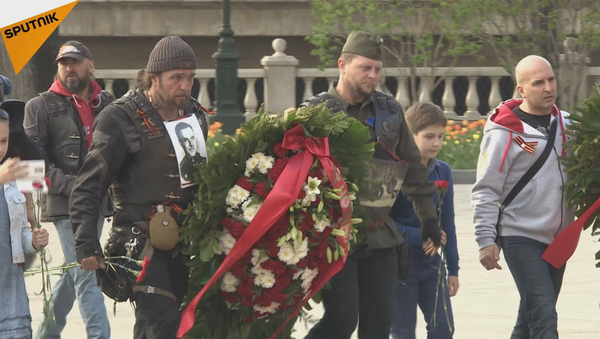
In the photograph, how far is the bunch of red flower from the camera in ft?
19.4

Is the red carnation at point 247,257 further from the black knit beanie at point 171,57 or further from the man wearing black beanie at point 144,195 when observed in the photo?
the black knit beanie at point 171,57

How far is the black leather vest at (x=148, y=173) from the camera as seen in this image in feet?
19.6

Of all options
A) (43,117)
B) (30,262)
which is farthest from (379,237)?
(43,117)

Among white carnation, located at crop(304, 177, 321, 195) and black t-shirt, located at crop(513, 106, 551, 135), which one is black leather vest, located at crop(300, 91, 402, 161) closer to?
white carnation, located at crop(304, 177, 321, 195)

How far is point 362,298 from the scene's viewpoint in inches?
249

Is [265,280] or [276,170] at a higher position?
[276,170]

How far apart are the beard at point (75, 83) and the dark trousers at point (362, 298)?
87.4 inches

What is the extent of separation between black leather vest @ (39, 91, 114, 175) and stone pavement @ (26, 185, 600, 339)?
1357 mm

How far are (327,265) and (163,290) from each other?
79 cm

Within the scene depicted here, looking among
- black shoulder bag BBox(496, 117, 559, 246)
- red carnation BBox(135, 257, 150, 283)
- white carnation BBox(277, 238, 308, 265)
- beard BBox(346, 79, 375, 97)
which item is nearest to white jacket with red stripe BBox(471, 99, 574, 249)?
black shoulder bag BBox(496, 117, 559, 246)

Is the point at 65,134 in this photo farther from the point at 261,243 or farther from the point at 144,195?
the point at 261,243

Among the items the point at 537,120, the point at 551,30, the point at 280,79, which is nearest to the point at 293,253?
the point at 537,120

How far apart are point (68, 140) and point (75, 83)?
0.35 m

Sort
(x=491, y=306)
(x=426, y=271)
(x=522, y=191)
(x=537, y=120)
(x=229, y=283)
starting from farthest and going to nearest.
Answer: (x=491, y=306)
(x=426, y=271)
(x=537, y=120)
(x=522, y=191)
(x=229, y=283)
